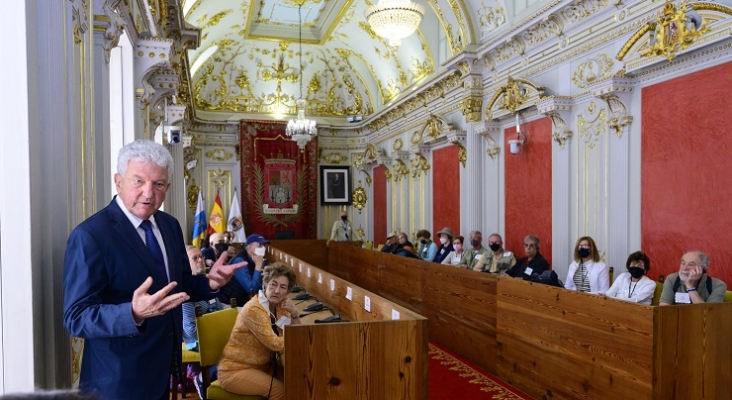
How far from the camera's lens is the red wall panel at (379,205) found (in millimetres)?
15259

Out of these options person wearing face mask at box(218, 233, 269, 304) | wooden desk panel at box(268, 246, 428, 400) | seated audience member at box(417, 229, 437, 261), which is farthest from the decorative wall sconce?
wooden desk panel at box(268, 246, 428, 400)

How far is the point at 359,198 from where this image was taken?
1686 cm

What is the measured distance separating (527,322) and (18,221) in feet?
12.9

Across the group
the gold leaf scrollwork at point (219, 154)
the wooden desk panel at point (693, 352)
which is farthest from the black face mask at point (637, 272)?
the gold leaf scrollwork at point (219, 154)

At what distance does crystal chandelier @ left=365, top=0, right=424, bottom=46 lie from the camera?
8211 millimetres

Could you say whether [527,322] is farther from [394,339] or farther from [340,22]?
[340,22]

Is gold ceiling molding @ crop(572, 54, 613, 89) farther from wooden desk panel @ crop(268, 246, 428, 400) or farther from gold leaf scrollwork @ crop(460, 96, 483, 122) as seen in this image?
wooden desk panel @ crop(268, 246, 428, 400)

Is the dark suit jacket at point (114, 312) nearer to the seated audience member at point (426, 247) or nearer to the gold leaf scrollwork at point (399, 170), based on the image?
the seated audience member at point (426, 247)

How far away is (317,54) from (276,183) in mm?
4076

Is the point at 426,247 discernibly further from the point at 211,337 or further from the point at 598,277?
the point at 211,337

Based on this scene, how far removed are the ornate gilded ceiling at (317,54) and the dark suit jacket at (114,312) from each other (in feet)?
26.8

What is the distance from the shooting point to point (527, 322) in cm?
460

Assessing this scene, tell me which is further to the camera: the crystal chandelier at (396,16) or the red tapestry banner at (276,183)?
the red tapestry banner at (276,183)

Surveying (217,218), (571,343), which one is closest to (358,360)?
(571,343)
